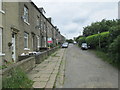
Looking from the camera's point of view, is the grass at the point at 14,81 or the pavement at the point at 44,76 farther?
the pavement at the point at 44,76

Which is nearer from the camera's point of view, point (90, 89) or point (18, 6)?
point (90, 89)

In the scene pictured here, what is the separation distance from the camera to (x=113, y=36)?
27.9 feet

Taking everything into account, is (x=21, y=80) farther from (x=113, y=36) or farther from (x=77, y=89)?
(x=113, y=36)

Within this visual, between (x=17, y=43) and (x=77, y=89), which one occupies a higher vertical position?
(x=17, y=43)

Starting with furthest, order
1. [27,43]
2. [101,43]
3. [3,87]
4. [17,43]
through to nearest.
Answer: [101,43]
[27,43]
[17,43]
[3,87]

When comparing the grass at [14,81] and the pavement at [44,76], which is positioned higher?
the grass at [14,81]

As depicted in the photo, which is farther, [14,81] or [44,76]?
[44,76]

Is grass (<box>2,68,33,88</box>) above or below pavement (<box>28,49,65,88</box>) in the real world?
above

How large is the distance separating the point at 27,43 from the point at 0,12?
5.95 meters

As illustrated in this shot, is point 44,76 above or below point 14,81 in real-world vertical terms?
below

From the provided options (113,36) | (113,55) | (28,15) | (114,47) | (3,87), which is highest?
(28,15)

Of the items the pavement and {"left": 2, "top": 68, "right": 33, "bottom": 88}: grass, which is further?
the pavement

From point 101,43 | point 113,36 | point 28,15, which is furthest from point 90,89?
point 101,43

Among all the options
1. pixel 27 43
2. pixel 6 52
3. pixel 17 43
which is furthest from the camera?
pixel 27 43
